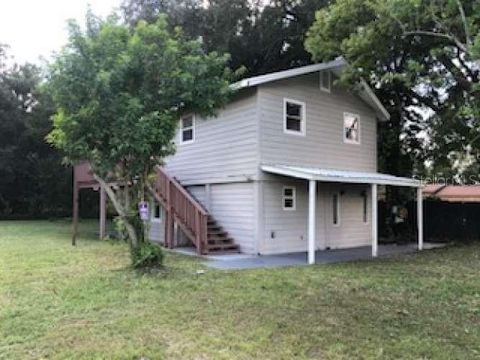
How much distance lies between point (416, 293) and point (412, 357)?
3.27 meters

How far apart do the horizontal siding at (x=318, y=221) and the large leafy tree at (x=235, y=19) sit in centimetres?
573

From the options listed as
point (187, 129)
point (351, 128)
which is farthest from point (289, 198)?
point (187, 129)

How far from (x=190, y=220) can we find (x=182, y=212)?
47cm

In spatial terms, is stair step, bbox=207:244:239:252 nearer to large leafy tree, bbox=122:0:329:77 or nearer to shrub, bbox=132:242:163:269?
shrub, bbox=132:242:163:269

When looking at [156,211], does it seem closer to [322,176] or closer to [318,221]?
[318,221]

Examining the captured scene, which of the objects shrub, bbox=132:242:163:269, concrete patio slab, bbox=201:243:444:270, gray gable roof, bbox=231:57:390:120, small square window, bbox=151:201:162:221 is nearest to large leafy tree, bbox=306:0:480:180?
gray gable roof, bbox=231:57:390:120

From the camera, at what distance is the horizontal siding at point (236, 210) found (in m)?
13.3

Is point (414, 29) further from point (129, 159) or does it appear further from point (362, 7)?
point (129, 159)

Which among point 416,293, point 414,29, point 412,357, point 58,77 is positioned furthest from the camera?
point 414,29

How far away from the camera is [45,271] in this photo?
978 cm

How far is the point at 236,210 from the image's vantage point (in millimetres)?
13867

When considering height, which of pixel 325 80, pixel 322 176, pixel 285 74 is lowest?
pixel 322 176

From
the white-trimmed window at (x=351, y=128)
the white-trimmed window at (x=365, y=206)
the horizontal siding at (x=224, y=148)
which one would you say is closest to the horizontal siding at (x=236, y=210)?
the horizontal siding at (x=224, y=148)

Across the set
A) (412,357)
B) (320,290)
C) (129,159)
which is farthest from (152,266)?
(412,357)
